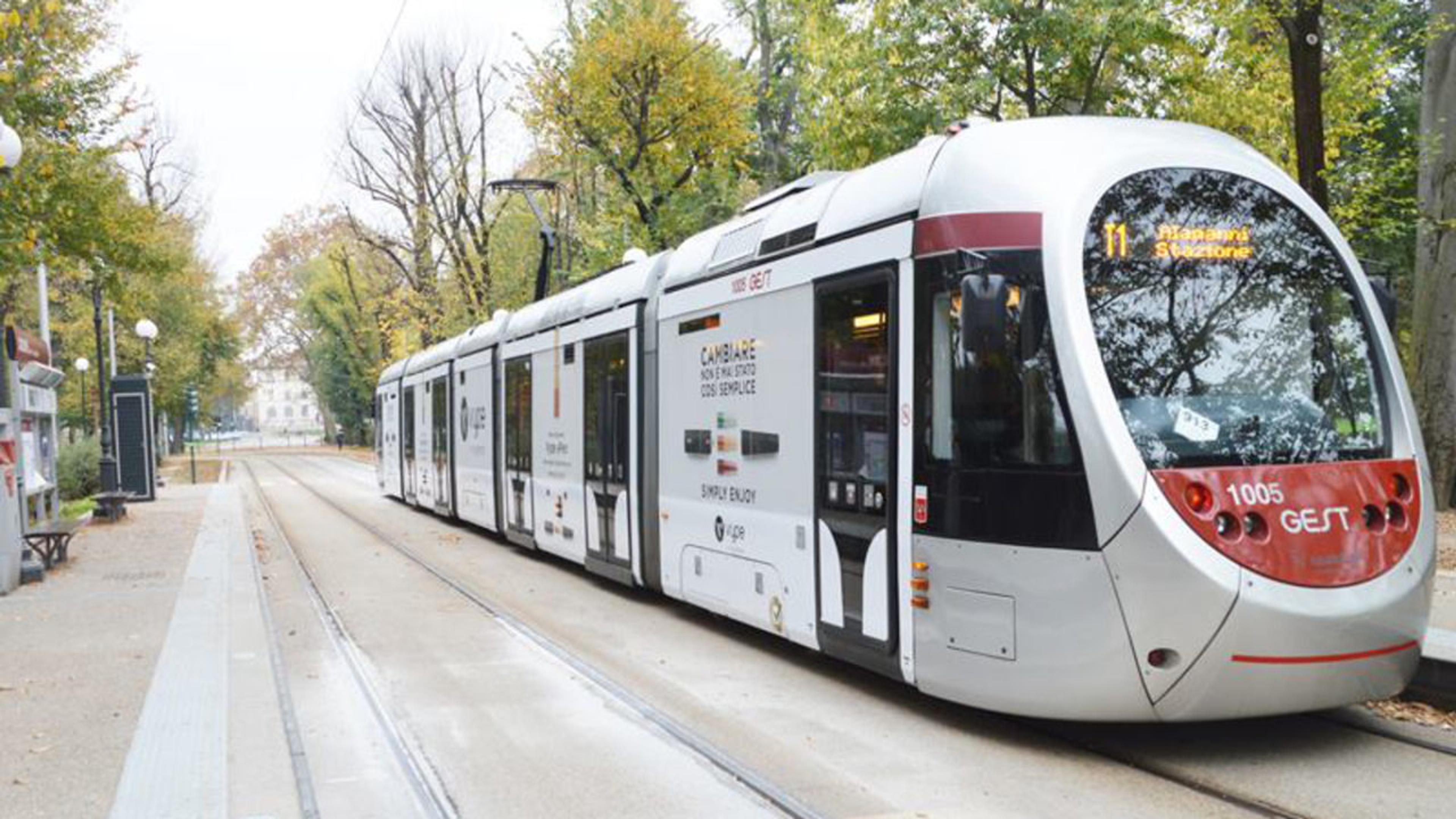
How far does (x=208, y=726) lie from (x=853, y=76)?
46.3ft

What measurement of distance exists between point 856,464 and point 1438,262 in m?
12.1

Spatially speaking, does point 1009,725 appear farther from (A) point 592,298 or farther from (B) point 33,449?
(B) point 33,449

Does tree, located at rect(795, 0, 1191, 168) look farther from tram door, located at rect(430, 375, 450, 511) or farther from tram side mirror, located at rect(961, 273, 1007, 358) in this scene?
tram side mirror, located at rect(961, 273, 1007, 358)

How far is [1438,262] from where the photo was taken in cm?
1557

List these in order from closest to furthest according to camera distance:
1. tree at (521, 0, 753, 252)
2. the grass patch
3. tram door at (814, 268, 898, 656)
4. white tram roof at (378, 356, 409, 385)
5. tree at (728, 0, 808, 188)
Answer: tram door at (814, 268, 898, 656)
the grass patch
tree at (521, 0, 753, 252)
white tram roof at (378, 356, 409, 385)
tree at (728, 0, 808, 188)

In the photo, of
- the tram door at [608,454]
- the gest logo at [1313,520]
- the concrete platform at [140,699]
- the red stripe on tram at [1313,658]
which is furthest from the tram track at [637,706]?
the gest logo at [1313,520]

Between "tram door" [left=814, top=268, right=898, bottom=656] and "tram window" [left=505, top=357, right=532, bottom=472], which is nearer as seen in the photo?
"tram door" [left=814, top=268, right=898, bottom=656]

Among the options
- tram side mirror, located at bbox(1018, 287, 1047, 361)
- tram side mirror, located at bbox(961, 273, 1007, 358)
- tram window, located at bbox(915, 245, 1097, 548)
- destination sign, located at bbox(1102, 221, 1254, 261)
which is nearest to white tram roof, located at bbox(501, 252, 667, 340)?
tram window, located at bbox(915, 245, 1097, 548)

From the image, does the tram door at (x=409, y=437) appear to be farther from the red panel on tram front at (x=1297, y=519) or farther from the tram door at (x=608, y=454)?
the red panel on tram front at (x=1297, y=519)

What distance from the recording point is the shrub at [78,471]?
30.0 m

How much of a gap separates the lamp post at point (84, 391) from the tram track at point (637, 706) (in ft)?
97.9

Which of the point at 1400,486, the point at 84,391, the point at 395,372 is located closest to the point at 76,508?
the point at 395,372

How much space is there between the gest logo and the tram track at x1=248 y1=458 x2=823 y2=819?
264 cm

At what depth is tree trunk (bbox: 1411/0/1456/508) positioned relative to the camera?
49.7ft
